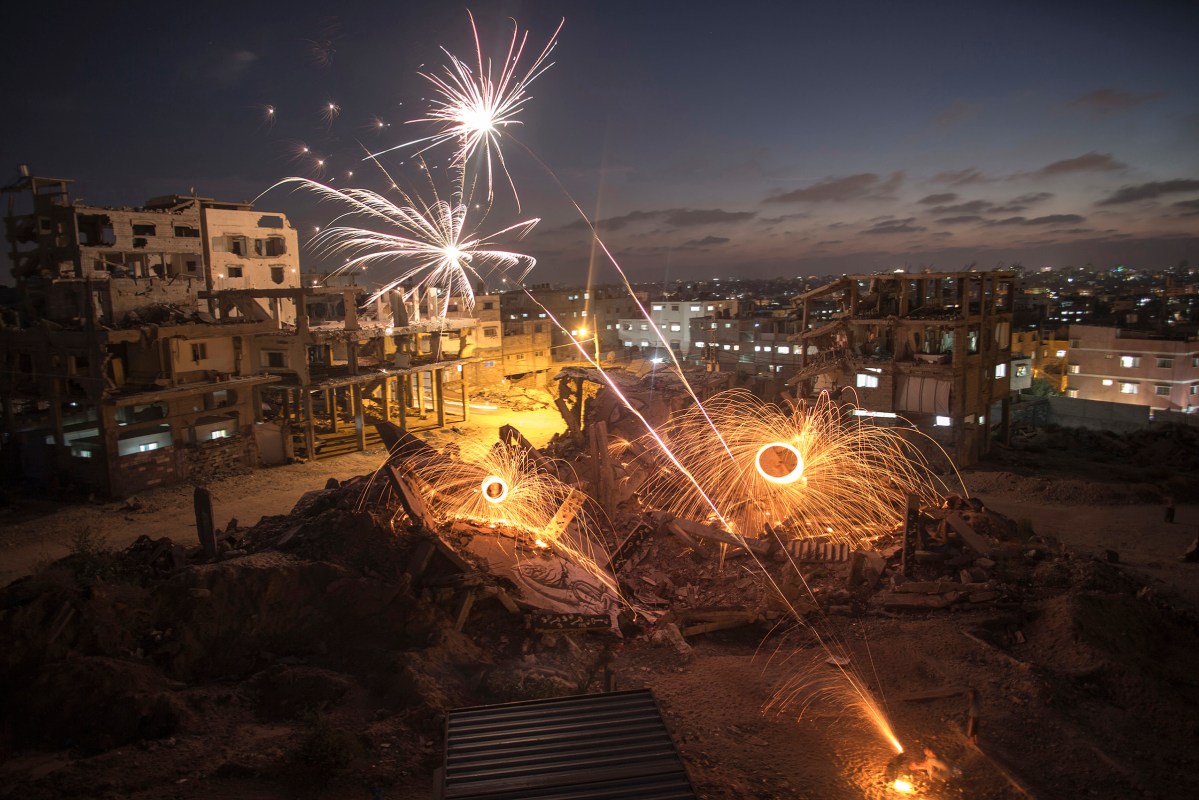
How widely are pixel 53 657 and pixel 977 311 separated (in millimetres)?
29017

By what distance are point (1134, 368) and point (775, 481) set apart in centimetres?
3831

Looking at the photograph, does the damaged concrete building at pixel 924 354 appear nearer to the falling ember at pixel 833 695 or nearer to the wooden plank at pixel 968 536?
the wooden plank at pixel 968 536

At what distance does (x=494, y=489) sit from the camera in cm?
1490

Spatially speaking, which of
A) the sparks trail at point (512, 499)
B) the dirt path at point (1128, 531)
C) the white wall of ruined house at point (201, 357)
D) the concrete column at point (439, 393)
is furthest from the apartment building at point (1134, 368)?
the white wall of ruined house at point (201, 357)

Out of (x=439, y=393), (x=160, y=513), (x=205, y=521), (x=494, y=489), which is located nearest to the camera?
(x=205, y=521)

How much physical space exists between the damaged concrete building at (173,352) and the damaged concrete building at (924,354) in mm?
17400

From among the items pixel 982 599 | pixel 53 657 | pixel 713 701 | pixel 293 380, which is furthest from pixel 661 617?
pixel 293 380

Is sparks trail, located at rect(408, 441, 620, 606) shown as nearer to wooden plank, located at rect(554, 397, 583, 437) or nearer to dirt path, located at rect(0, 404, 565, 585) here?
wooden plank, located at rect(554, 397, 583, 437)

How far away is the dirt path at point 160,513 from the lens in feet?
54.0

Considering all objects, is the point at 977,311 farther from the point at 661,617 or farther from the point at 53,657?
the point at 53,657

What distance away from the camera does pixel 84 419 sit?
25.7 metres

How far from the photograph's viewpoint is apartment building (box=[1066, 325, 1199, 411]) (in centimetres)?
3828

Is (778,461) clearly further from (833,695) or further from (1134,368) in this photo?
(1134,368)

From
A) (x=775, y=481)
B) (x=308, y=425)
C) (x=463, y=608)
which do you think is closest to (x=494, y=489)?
(x=463, y=608)
